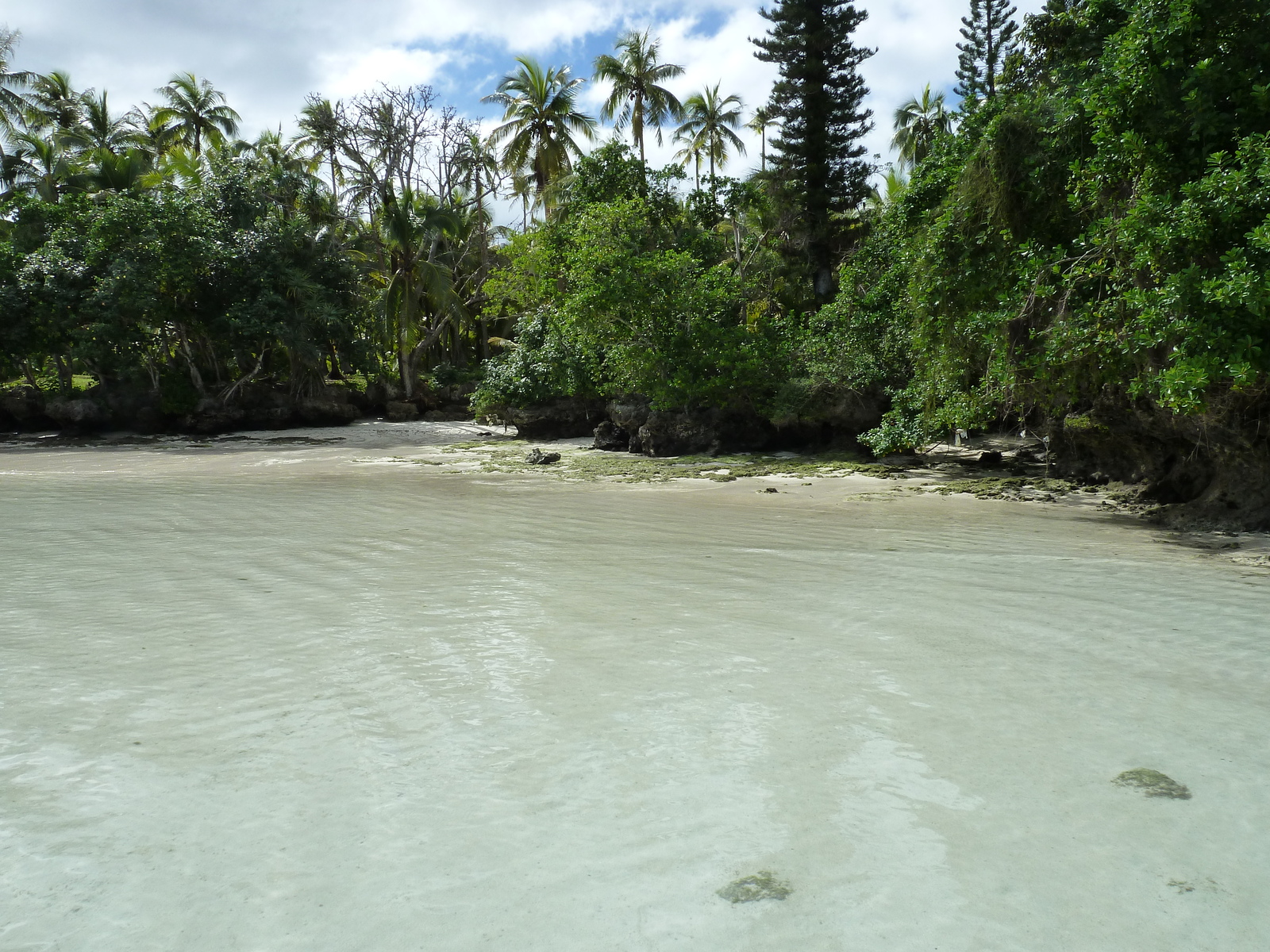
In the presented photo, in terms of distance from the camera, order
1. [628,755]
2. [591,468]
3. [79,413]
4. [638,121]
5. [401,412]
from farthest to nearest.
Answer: [638,121]
[401,412]
[79,413]
[591,468]
[628,755]

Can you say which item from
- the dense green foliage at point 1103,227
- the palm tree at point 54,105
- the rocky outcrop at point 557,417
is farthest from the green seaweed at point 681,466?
the palm tree at point 54,105

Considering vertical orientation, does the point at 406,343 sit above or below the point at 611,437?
above

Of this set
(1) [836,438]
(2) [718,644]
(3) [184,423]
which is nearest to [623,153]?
(1) [836,438]

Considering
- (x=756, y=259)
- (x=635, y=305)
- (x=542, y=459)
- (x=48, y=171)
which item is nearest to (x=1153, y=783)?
(x=542, y=459)

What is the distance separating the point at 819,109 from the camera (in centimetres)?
2659

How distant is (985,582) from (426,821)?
13.6ft

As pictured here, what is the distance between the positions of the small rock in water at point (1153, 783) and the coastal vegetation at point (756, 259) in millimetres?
4566

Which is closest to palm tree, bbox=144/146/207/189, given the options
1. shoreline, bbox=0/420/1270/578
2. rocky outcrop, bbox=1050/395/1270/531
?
shoreline, bbox=0/420/1270/578

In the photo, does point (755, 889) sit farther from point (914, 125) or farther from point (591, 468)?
point (914, 125)

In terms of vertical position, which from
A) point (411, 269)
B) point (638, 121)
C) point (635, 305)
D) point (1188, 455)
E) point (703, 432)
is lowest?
point (1188, 455)

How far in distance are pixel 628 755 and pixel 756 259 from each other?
23.1m

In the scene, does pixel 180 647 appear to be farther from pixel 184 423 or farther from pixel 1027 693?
pixel 184 423

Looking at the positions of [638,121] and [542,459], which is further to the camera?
[638,121]

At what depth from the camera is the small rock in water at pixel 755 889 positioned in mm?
2102
